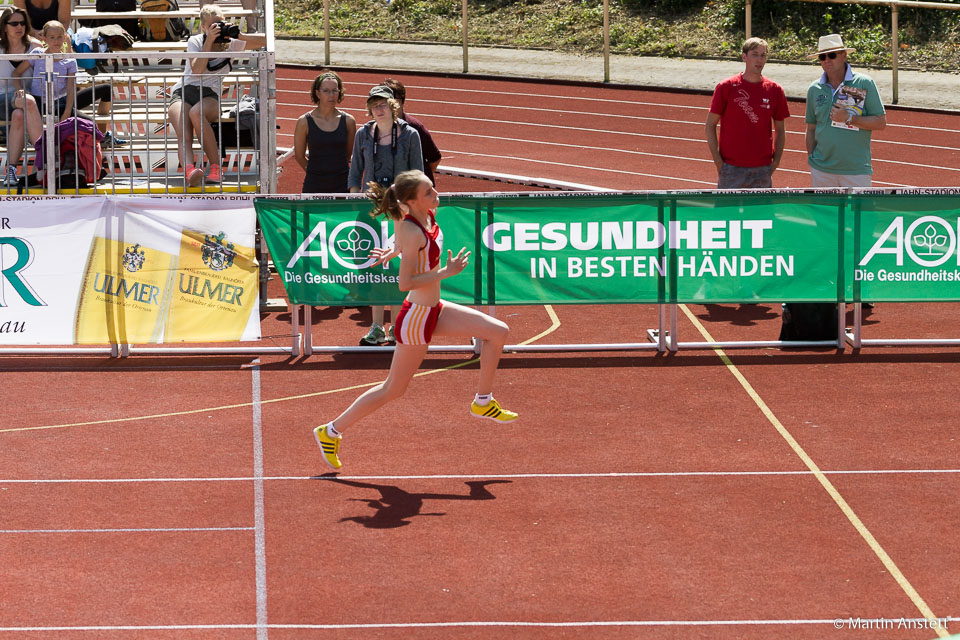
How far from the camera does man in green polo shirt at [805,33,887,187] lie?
13070mm

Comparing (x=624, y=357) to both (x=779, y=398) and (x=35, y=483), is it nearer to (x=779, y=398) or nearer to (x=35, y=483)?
(x=779, y=398)

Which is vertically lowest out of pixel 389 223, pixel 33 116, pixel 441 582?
pixel 441 582

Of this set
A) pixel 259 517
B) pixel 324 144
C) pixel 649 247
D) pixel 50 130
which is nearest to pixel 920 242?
pixel 649 247

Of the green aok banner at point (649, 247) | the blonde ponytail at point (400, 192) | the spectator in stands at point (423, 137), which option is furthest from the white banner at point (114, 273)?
the blonde ponytail at point (400, 192)

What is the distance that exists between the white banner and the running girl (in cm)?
334

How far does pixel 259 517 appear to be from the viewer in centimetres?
841

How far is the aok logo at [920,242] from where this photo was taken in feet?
40.1

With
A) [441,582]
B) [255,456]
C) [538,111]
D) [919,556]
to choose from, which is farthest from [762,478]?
[538,111]

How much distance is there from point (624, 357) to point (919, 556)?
15.9ft

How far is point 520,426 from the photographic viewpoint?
10.3 meters

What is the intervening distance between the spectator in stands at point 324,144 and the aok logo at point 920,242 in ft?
16.1

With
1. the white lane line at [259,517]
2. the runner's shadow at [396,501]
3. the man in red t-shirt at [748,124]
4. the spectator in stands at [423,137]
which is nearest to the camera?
the white lane line at [259,517]

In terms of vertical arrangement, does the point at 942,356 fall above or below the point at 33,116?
below

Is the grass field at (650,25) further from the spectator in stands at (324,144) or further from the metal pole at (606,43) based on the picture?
the spectator in stands at (324,144)
